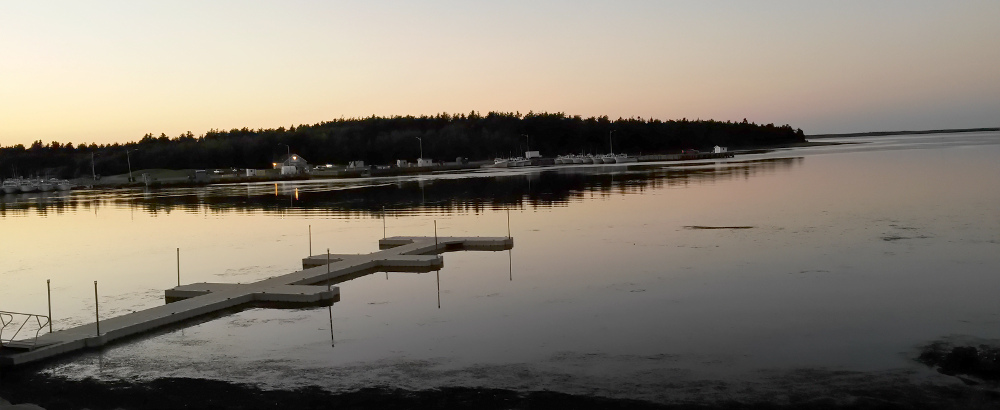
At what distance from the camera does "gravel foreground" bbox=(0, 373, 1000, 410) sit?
10.3 metres

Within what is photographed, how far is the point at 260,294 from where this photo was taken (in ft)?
60.5

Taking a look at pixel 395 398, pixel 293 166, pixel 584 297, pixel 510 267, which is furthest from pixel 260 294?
pixel 293 166

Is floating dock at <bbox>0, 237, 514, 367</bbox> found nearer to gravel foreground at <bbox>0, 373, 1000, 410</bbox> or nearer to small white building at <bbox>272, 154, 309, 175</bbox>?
gravel foreground at <bbox>0, 373, 1000, 410</bbox>

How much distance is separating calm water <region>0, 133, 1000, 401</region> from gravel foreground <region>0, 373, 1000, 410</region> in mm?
412

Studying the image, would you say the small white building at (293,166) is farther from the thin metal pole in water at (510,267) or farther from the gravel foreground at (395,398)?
the gravel foreground at (395,398)

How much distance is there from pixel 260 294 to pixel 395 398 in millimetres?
8274

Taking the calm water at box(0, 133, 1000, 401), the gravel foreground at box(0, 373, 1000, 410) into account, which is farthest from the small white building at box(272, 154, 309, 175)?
the gravel foreground at box(0, 373, 1000, 410)

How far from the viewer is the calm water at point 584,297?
Answer: 12.4m

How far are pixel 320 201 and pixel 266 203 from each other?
A: 327 centimetres

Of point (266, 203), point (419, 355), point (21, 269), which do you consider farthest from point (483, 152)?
point (419, 355)

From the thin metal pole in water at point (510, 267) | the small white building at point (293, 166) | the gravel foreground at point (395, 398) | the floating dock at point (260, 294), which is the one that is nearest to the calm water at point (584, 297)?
the thin metal pole in water at point (510, 267)

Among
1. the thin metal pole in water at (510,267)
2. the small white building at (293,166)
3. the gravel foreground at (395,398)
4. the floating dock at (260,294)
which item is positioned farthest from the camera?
the small white building at (293,166)

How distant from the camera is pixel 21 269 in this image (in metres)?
25.6

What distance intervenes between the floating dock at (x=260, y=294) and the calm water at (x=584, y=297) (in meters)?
0.54
